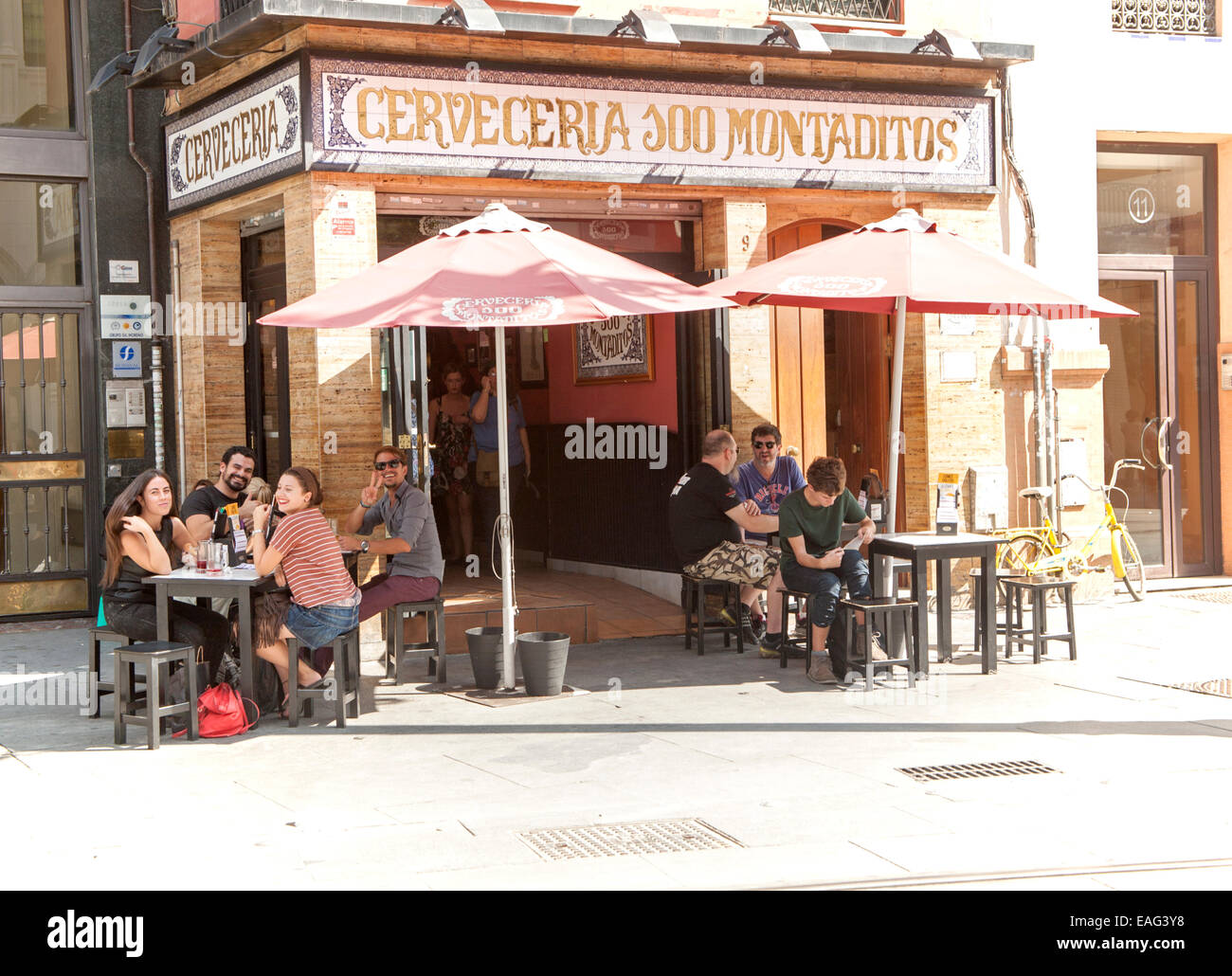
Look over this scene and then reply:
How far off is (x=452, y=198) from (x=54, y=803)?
5.69m

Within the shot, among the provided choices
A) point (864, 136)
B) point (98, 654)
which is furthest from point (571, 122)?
point (98, 654)

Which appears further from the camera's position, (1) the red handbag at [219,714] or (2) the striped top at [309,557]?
(2) the striped top at [309,557]

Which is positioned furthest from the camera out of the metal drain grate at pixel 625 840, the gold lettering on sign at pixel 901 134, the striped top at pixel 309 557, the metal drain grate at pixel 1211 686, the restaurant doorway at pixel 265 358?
the gold lettering on sign at pixel 901 134

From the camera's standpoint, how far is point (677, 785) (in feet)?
21.8

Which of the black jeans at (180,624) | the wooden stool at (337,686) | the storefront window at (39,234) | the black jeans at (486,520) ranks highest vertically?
the storefront window at (39,234)

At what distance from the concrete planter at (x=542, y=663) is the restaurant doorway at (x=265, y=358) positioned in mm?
3426

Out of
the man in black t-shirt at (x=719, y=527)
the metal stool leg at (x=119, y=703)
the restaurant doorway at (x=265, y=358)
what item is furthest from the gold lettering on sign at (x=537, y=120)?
the metal stool leg at (x=119, y=703)

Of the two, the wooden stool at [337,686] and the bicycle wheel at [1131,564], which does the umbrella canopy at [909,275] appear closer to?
the bicycle wheel at [1131,564]

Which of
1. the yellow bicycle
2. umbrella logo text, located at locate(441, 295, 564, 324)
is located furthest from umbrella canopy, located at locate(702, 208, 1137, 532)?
the yellow bicycle

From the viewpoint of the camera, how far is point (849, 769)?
6820mm

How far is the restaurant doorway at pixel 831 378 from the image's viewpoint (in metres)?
12.0

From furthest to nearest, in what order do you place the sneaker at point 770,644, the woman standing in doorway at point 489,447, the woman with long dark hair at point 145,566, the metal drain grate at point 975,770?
1. the woman standing in doorway at point 489,447
2. the sneaker at point 770,644
3. the woman with long dark hair at point 145,566
4. the metal drain grate at point 975,770

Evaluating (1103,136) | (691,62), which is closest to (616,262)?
(691,62)

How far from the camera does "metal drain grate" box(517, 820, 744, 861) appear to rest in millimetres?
5574
